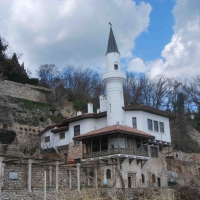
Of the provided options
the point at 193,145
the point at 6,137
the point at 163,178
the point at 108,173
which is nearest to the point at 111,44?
the point at 108,173

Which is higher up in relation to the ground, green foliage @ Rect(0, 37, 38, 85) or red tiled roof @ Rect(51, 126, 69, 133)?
green foliage @ Rect(0, 37, 38, 85)

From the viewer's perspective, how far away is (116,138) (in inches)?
1107

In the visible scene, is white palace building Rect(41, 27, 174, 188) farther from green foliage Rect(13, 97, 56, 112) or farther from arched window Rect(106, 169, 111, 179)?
green foliage Rect(13, 97, 56, 112)

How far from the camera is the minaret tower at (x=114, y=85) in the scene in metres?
30.1

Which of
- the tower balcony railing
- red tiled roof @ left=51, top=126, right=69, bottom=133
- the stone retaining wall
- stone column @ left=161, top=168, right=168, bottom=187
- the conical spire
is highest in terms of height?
the conical spire

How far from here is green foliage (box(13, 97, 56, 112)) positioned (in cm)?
4033

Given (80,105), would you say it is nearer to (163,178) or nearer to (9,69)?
(9,69)

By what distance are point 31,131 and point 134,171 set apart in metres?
14.2

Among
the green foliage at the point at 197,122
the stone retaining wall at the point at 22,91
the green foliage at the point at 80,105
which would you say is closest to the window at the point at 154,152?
the green foliage at the point at 80,105

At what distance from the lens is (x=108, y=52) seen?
1260 inches

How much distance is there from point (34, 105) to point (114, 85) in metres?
14.3

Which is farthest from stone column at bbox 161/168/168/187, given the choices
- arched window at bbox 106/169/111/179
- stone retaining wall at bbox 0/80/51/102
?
stone retaining wall at bbox 0/80/51/102

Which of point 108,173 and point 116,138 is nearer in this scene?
point 108,173

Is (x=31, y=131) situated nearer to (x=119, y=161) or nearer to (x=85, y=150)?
(x=85, y=150)
